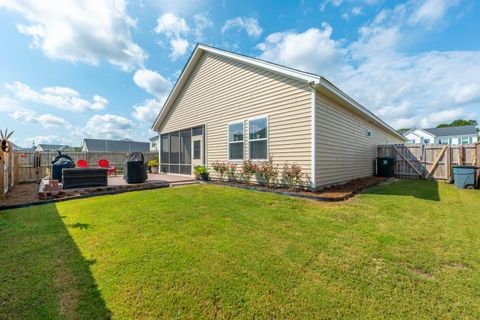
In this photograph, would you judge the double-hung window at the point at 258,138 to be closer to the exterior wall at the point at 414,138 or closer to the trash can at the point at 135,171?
the trash can at the point at 135,171

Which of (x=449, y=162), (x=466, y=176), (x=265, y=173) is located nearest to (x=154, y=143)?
(x=265, y=173)

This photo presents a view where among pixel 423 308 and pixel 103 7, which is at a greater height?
pixel 103 7

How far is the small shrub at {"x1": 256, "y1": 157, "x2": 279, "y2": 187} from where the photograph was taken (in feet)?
22.7

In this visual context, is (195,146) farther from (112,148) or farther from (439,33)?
(112,148)

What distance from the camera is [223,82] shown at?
896cm

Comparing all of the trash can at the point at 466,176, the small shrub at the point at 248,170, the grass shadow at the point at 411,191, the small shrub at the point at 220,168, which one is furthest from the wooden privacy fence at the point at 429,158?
the small shrub at the point at 220,168

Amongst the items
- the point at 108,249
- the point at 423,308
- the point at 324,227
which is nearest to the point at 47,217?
the point at 108,249

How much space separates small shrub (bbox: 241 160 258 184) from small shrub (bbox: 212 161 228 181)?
1009mm

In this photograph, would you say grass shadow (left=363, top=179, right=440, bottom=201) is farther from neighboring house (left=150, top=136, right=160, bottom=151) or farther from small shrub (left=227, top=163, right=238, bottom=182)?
neighboring house (left=150, top=136, right=160, bottom=151)

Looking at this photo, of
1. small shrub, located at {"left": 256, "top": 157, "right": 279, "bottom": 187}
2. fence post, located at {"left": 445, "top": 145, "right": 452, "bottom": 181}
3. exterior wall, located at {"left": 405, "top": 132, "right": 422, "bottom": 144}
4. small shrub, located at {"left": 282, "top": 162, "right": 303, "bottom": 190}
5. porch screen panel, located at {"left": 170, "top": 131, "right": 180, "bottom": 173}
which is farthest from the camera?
exterior wall, located at {"left": 405, "top": 132, "right": 422, "bottom": 144}

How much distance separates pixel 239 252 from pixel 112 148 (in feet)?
142

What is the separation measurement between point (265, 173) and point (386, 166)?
812 centimetres

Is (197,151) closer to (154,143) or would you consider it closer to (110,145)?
(154,143)

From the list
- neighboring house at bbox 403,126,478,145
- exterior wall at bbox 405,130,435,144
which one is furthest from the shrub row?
exterior wall at bbox 405,130,435,144
